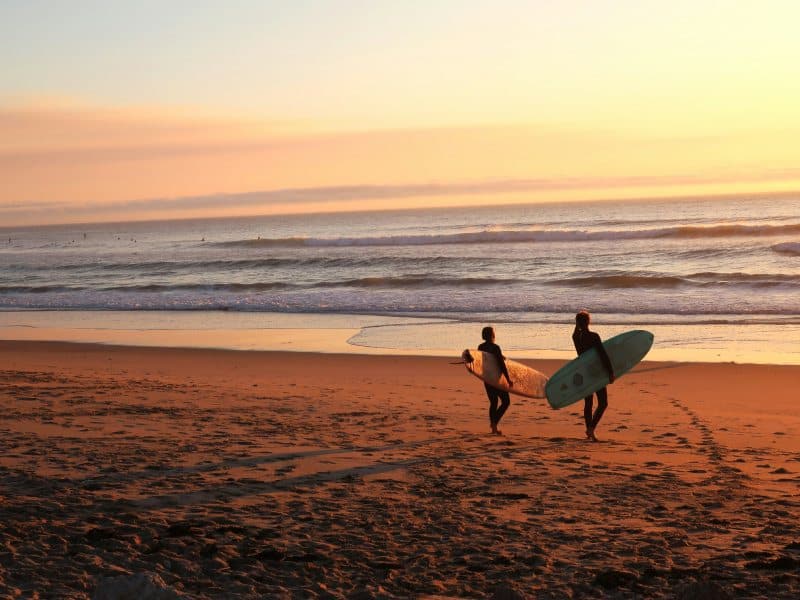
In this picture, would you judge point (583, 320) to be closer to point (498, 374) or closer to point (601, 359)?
point (601, 359)

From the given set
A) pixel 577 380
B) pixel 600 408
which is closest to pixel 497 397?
pixel 577 380

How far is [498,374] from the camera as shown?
9.84 meters

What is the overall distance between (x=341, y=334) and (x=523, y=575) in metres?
14.8

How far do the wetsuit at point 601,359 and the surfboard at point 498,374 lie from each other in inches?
35.4

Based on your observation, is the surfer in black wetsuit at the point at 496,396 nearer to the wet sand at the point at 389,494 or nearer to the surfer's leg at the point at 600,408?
the wet sand at the point at 389,494

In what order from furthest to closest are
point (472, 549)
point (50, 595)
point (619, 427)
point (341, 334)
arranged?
point (341, 334)
point (619, 427)
point (472, 549)
point (50, 595)

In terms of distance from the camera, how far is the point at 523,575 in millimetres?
5285

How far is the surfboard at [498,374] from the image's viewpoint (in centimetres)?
984

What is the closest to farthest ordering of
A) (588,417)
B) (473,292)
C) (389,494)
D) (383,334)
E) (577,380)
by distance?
(389,494) → (588,417) → (577,380) → (383,334) → (473,292)

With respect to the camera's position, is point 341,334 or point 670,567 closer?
point 670,567

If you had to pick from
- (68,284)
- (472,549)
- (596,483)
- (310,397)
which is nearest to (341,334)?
(310,397)

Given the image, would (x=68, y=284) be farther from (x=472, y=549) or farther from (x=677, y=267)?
(x=472, y=549)

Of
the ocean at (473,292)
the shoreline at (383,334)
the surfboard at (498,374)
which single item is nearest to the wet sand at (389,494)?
the surfboard at (498,374)

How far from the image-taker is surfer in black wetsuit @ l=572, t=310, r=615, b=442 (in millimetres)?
9500
